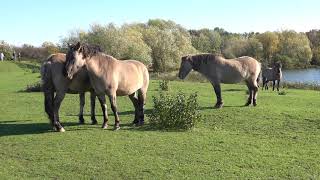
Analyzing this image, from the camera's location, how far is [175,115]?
A: 38.2 feet

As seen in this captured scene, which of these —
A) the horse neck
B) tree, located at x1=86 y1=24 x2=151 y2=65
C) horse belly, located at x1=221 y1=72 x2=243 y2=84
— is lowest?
horse belly, located at x1=221 y1=72 x2=243 y2=84

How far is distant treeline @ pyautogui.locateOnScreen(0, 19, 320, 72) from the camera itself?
56281 millimetres

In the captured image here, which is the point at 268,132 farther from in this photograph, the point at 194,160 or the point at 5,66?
the point at 5,66

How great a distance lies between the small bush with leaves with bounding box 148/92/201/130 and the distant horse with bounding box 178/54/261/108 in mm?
3655

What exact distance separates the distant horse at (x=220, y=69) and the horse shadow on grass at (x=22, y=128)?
205 inches

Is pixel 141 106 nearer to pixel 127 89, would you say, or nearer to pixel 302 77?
pixel 127 89

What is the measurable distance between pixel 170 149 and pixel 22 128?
186 inches

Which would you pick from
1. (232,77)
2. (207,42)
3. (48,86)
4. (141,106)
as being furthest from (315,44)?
(48,86)

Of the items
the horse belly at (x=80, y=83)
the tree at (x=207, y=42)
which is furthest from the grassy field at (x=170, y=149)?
the tree at (x=207, y=42)

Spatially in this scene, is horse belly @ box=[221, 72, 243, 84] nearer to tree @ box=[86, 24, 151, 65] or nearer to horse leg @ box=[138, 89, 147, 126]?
horse leg @ box=[138, 89, 147, 126]

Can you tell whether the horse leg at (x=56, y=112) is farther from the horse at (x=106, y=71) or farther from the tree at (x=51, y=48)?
the tree at (x=51, y=48)

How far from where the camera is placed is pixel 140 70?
41.0 ft

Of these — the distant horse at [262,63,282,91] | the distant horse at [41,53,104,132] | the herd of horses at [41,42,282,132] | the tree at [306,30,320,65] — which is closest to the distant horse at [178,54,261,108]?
the herd of horses at [41,42,282,132]

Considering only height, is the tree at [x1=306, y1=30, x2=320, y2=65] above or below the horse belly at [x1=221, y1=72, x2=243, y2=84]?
above
